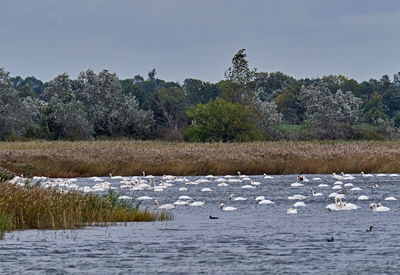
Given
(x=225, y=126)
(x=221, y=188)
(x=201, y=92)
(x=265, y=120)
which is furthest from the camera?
(x=201, y=92)

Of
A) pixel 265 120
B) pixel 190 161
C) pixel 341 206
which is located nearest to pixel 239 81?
pixel 265 120

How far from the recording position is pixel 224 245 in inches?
927

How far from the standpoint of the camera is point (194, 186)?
1869 inches

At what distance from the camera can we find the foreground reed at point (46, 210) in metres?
25.1

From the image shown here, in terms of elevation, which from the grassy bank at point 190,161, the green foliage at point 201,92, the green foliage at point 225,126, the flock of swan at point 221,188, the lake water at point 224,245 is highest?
the green foliage at point 201,92

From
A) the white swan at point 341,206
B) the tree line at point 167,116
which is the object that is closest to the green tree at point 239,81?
the tree line at point 167,116

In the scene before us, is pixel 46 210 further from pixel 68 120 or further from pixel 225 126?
pixel 68 120

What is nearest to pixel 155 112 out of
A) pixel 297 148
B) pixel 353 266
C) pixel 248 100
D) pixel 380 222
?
pixel 248 100

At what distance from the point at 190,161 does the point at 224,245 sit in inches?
1410

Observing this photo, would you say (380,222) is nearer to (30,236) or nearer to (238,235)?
(238,235)

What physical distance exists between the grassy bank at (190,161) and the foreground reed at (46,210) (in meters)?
29.0

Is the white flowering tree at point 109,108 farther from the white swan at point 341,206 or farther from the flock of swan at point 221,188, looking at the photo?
the white swan at point 341,206

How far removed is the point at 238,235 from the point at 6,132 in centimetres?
7217

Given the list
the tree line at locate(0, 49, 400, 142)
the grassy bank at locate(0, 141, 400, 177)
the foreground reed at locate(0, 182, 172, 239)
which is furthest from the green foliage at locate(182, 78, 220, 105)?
the foreground reed at locate(0, 182, 172, 239)
